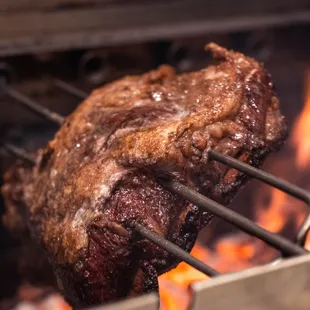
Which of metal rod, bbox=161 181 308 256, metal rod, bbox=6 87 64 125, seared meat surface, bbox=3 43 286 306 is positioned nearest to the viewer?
metal rod, bbox=161 181 308 256

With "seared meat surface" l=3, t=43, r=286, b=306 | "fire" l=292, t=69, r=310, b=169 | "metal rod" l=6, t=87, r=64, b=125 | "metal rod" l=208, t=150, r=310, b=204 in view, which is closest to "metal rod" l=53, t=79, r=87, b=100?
"metal rod" l=6, t=87, r=64, b=125

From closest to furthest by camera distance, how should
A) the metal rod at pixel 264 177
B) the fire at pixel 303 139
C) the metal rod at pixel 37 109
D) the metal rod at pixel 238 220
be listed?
the metal rod at pixel 238 220, the metal rod at pixel 264 177, the metal rod at pixel 37 109, the fire at pixel 303 139

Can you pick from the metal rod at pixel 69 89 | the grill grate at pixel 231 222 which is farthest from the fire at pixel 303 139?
the grill grate at pixel 231 222

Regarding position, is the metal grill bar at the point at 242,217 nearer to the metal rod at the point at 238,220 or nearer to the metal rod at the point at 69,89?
the metal rod at the point at 238,220

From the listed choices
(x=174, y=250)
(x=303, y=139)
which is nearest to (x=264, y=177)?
(x=174, y=250)

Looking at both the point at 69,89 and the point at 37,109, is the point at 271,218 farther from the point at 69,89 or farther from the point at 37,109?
the point at 37,109

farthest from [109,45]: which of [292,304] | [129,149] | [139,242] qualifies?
[292,304]

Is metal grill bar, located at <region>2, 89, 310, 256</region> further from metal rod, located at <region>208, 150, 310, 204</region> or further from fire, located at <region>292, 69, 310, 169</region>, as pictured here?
fire, located at <region>292, 69, 310, 169</region>
